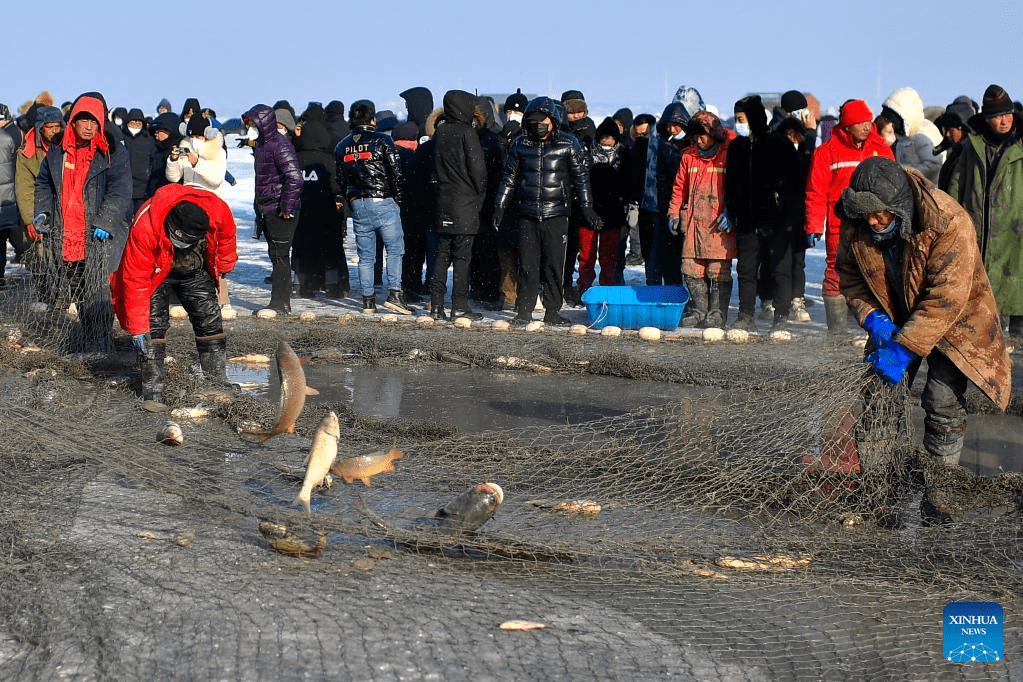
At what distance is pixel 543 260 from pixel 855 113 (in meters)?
2.66

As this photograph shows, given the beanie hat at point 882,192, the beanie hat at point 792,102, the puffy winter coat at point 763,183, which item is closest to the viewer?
the beanie hat at point 882,192

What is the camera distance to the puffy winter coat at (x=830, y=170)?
29.5 feet

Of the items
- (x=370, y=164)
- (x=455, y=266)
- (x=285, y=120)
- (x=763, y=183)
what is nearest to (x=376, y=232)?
(x=370, y=164)

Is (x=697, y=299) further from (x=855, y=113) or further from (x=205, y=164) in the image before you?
(x=205, y=164)

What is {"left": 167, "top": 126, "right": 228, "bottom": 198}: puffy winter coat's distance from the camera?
369 inches

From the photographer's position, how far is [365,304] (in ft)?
34.6

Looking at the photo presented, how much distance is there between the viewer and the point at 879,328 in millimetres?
5152

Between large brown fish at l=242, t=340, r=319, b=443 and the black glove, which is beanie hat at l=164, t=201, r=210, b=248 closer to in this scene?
large brown fish at l=242, t=340, r=319, b=443

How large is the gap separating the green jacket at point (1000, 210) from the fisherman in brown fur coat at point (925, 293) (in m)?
3.56

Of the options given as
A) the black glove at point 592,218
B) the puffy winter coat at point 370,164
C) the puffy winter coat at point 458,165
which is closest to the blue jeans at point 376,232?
the puffy winter coat at point 370,164

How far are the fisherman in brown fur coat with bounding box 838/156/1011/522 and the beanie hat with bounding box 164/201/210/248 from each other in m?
3.44

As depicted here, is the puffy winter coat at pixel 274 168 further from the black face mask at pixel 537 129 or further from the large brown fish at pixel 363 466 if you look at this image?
the large brown fish at pixel 363 466

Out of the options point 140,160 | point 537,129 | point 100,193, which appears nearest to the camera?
point 100,193

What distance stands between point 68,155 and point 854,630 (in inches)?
272
